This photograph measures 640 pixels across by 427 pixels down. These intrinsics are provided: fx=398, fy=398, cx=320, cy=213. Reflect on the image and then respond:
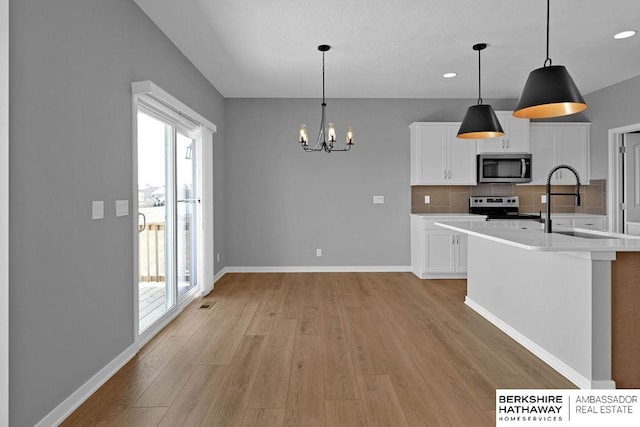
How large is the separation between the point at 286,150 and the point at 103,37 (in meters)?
3.54

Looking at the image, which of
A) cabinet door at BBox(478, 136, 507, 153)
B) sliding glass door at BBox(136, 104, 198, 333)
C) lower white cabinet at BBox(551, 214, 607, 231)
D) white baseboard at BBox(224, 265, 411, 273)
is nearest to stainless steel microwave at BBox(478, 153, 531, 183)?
cabinet door at BBox(478, 136, 507, 153)

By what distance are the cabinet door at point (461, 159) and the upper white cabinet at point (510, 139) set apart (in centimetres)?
16

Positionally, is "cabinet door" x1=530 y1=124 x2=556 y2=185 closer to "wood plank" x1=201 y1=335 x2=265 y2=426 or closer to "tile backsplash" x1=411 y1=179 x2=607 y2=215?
"tile backsplash" x1=411 y1=179 x2=607 y2=215

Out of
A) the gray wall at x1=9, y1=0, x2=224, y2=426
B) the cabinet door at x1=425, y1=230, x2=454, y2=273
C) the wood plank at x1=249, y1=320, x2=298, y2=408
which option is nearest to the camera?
the gray wall at x1=9, y1=0, x2=224, y2=426

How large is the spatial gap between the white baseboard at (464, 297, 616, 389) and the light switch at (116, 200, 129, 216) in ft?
10.3

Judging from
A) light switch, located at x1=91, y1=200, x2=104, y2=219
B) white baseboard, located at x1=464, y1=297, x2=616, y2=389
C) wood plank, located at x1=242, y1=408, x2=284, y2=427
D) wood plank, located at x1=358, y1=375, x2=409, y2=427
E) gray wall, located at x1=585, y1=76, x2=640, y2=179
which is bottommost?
wood plank, located at x1=242, y1=408, x2=284, y2=427

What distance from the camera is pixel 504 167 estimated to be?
5688 millimetres

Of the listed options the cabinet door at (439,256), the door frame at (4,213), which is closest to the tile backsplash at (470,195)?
the cabinet door at (439,256)

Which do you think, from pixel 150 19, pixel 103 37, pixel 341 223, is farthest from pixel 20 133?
pixel 341 223

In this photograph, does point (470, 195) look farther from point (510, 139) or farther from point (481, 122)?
point (481, 122)

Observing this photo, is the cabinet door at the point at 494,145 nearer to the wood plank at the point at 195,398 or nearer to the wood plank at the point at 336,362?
the wood plank at the point at 336,362

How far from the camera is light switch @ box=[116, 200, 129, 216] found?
273cm

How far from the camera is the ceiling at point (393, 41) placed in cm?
317

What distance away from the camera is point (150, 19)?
3.30 m
